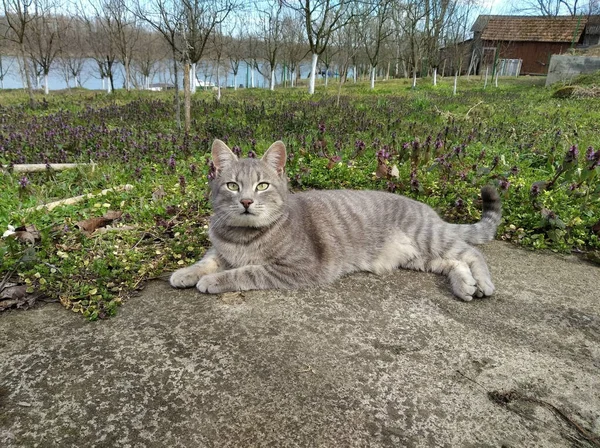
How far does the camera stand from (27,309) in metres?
2.41

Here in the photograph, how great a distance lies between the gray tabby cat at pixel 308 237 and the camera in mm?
2748

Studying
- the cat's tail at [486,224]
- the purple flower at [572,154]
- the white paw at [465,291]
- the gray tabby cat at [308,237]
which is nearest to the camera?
the white paw at [465,291]

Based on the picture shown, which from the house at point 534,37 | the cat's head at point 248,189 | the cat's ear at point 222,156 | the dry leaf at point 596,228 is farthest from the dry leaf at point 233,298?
the house at point 534,37

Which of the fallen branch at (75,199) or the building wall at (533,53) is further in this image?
the building wall at (533,53)

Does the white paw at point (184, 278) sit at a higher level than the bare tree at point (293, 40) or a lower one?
lower

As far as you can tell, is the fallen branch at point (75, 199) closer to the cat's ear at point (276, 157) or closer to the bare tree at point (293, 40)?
the cat's ear at point (276, 157)

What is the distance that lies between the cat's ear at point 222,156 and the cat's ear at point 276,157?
A: 253 millimetres

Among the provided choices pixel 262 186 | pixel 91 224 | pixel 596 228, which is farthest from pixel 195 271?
pixel 596 228

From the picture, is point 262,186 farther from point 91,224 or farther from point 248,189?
point 91,224

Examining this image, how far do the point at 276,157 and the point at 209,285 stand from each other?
1.15 meters

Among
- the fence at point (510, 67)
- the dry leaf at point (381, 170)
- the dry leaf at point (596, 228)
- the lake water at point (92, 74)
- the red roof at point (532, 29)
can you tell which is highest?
the red roof at point (532, 29)

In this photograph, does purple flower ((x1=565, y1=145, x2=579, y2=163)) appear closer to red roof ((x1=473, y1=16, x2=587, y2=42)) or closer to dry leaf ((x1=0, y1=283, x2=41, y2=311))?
dry leaf ((x1=0, y1=283, x2=41, y2=311))

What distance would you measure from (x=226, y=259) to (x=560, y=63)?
24110mm

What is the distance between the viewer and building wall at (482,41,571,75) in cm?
3891
